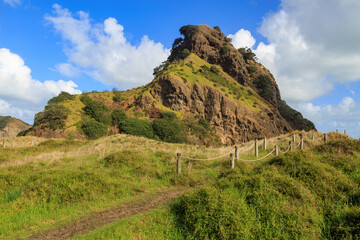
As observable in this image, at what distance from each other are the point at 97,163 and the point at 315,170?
1134 cm

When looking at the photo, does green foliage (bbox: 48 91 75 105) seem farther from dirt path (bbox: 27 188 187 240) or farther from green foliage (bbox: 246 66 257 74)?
green foliage (bbox: 246 66 257 74)

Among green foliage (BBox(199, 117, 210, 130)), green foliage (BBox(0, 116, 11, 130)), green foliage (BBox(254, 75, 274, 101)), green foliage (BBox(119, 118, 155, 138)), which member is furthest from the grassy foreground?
green foliage (BBox(0, 116, 11, 130))

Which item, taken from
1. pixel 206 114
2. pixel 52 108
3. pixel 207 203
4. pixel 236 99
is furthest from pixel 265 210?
pixel 236 99

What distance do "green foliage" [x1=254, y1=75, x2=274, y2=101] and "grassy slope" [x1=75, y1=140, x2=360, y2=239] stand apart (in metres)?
65.1

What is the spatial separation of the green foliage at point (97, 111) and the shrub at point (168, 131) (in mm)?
10403

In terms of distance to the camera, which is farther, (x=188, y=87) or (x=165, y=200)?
(x=188, y=87)

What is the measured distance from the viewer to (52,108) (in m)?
39.3

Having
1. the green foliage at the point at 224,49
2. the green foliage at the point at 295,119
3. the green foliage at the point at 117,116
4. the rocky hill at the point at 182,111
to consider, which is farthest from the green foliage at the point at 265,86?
the green foliage at the point at 117,116

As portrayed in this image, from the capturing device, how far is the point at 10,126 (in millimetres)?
67938

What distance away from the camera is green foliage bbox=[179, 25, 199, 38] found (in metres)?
75.3

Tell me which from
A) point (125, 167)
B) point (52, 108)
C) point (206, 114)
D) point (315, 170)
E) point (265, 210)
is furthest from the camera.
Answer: point (206, 114)

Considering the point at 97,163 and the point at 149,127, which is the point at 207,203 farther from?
the point at 149,127

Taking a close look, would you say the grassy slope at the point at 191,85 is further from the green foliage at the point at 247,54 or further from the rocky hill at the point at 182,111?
the green foliage at the point at 247,54

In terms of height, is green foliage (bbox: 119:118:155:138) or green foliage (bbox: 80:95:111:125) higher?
green foliage (bbox: 80:95:111:125)
